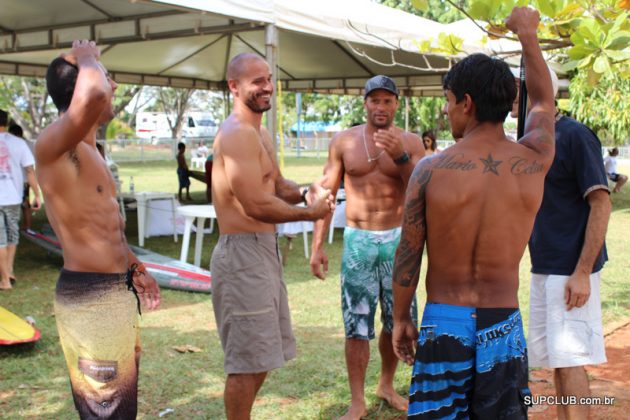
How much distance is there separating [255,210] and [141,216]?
7588mm

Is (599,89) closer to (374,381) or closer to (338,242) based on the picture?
(338,242)

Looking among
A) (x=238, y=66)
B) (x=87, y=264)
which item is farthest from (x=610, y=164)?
(x=87, y=264)

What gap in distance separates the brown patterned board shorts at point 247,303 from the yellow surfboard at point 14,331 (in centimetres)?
255

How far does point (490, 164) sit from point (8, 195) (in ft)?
21.3

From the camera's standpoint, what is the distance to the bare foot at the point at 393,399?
4261mm

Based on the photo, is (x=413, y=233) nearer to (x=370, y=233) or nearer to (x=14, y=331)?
(x=370, y=233)

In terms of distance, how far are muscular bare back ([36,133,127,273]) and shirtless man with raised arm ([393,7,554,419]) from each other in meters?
1.27

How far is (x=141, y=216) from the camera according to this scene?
10531 mm

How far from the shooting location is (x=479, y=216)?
2.49m

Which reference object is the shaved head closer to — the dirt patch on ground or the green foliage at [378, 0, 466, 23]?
the dirt patch on ground

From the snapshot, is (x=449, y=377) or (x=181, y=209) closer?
(x=449, y=377)

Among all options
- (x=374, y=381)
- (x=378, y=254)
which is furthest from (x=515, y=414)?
(x=374, y=381)

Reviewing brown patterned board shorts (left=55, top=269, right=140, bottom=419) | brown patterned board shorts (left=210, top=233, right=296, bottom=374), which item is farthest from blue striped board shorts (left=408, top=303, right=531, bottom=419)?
brown patterned board shorts (left=55, top=269, right=140, bottom=419)

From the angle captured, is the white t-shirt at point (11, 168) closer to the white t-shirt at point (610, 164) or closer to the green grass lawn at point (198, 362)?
the green grass lawn at point (198, 362)
